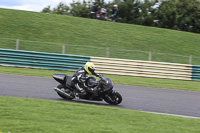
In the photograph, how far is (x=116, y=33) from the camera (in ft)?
86.9

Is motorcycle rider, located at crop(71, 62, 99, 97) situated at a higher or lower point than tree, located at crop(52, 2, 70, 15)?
lower

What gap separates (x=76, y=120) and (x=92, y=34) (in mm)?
19216

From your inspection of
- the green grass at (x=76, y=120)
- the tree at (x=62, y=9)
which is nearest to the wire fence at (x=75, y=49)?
the green grass at (x=76, y=120)

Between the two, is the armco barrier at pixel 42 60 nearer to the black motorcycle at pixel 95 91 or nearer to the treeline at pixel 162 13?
the black motorcycle at pixel 95 91

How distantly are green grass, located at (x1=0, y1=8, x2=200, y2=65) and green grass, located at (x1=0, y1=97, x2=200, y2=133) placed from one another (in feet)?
46.5

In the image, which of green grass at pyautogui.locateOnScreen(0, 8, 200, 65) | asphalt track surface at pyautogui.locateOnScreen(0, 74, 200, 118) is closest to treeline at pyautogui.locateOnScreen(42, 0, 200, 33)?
green grass at pyautogui.locateOnScreen(0, 8, 200, 65)

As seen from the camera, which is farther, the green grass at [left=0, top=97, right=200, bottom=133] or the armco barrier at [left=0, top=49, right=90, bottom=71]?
the armco barrier at [left=0, top=49, right=90, bottom=71]

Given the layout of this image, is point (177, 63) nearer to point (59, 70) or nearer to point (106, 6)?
point (59, 70)

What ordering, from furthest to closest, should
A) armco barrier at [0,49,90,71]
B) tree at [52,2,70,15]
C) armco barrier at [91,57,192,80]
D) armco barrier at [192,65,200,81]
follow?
tree at [52,2,70,15], armco barrier at [192,65,200,81], armco barrier at [91,57,192,80], armco barrier at [0,49,90,71]

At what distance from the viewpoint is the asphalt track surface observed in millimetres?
9656

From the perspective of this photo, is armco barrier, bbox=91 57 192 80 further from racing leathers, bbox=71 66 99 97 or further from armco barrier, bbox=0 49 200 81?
racing leathers, bbox=71 66 99 97

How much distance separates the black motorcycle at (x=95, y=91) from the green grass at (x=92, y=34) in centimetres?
1255

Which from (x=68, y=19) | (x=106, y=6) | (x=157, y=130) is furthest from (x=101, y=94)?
(x=106, y=6)

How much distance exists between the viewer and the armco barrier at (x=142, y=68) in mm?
18355
